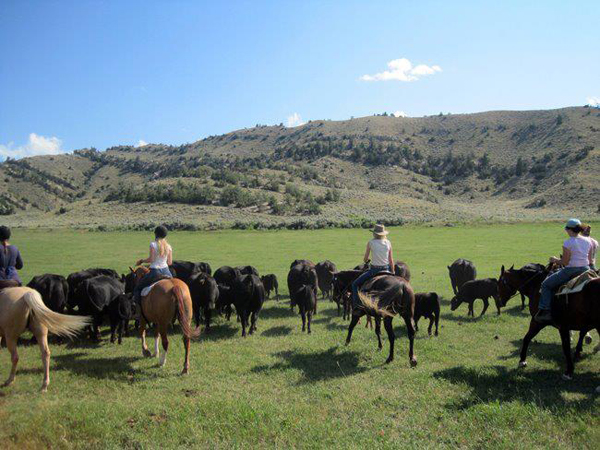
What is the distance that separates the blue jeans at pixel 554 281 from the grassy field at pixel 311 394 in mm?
1237

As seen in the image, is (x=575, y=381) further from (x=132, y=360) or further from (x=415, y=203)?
(x=415, y=203)

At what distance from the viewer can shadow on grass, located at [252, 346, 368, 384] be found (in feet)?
25.2

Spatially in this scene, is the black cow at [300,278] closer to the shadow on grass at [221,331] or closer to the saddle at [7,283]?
the shadow on grass at [221,331]

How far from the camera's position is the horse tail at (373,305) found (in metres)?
7.97

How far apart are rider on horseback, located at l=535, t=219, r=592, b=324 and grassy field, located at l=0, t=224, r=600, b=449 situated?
1.11 meters

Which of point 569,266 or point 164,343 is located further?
point 164,343

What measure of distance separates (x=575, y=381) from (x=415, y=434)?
3.46m

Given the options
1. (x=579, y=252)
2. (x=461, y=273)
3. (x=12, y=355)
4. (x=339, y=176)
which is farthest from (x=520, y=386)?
(x=339, y=176)

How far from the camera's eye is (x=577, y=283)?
717cm

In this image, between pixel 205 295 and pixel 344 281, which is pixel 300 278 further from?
pixel 205 295

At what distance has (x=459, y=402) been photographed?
6289 mm

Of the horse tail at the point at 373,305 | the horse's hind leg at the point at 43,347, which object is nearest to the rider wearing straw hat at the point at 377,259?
the horse tail at the point at 373,305

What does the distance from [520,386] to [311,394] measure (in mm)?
3431

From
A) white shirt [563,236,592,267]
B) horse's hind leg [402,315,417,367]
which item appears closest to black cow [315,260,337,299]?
horse's hind leg [402,315,417,367]
